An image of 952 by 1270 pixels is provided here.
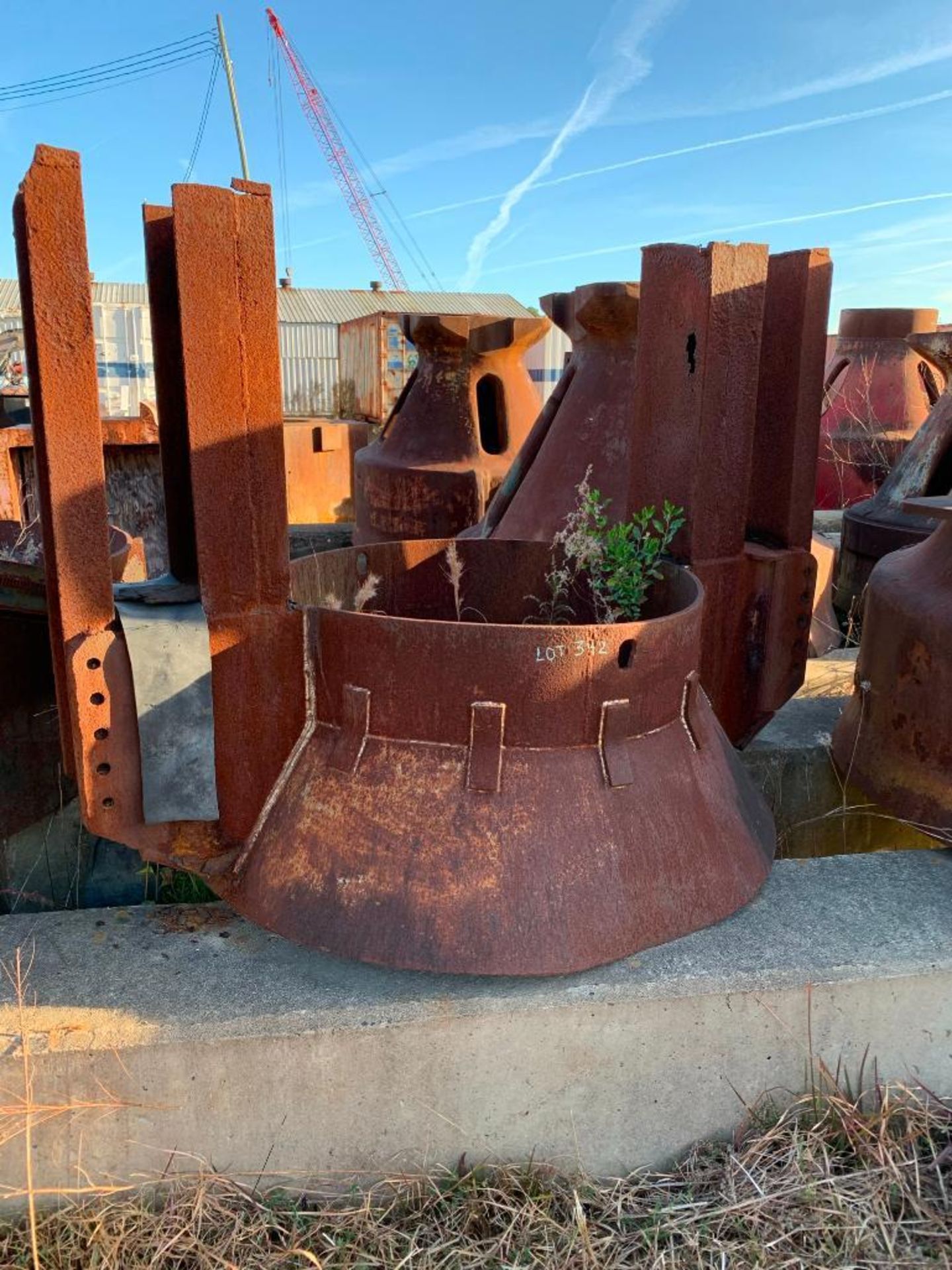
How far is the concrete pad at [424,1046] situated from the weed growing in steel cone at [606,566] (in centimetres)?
92

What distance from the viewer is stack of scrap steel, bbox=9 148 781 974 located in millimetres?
1917

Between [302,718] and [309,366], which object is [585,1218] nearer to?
[302,718]

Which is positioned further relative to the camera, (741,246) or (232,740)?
(741,246)

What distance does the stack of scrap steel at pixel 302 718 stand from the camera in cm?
192

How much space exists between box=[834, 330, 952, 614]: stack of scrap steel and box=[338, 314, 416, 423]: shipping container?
42.3 ft

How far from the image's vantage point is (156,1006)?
1.91 meters

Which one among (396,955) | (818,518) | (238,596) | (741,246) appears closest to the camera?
(396,955)

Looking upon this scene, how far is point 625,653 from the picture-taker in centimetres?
212

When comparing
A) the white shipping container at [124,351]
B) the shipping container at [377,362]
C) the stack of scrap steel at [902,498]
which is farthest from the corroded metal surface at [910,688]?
the white shipping container at [124,351]

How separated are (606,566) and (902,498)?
305 centimetres

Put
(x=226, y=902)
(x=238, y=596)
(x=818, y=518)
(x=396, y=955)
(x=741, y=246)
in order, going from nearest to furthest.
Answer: (x=396, y=955) → (x=238, y=596) → (x=226, y=902) → (x=741, y=246) → (x=818, y=518)

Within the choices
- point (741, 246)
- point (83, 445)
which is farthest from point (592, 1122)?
point (741, 246)

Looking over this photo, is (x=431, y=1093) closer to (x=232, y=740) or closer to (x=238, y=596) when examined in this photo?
(x=232, y=740)

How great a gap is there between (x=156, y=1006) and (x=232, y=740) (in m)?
0.57
